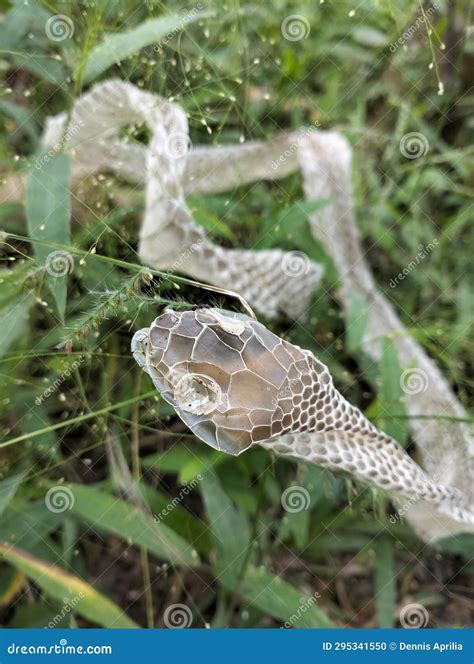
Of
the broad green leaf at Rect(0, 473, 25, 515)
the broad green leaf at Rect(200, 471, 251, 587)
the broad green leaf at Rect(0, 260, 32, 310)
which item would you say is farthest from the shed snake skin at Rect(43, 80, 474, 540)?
the broad green leaf at Rect(0, 473, 25, 515)

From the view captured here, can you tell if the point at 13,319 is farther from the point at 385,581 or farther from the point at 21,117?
→ the point at 385,581

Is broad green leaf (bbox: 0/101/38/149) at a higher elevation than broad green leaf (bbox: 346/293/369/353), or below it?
below

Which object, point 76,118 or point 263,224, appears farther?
point 263,224

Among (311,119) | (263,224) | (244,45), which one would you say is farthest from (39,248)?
(311,119)

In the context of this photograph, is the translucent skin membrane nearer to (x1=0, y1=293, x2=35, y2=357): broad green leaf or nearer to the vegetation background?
the vegetation background

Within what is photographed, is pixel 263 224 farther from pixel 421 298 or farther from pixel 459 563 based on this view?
pixel 459 563

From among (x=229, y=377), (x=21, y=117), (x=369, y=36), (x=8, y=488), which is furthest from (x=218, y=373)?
(x=369, y=36)
